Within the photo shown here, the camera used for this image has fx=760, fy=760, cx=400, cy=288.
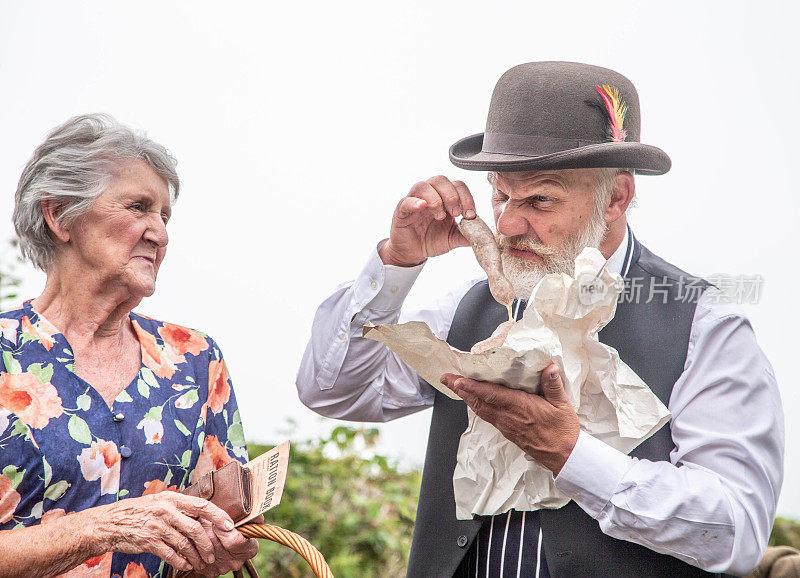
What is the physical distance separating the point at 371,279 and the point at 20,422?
1007mm

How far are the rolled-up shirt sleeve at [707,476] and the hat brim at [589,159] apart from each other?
1.76ft

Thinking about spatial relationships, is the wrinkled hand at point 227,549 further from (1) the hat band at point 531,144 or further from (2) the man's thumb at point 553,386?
(1) the hat band at point 531,144

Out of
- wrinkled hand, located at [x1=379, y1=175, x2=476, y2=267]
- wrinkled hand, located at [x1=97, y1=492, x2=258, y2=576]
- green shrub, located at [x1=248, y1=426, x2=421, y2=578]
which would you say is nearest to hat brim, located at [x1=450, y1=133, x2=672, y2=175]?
wrinkled hand, located at [x1=379, y1=175, x2=476, y2=267]

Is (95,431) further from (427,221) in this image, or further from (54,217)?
(427,221)

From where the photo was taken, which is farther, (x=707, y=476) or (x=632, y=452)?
(x=632, y=452)

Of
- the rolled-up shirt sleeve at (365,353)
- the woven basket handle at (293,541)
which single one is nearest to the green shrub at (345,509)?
the rolled-up shirt sleeve at (365,353)

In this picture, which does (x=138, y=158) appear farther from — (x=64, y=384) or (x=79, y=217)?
(x=64, y=384)

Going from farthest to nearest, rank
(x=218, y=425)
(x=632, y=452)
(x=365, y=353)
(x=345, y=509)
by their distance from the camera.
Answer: (x=345, y=509), (x=365, y=353), (x=218, y=425), (x=632, y=452)

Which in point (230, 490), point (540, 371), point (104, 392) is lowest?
point (230, 490)

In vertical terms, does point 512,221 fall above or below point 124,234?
above

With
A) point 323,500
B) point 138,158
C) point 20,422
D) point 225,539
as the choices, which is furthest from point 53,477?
point 323,500

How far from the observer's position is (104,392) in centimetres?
200

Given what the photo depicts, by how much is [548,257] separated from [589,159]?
291mm

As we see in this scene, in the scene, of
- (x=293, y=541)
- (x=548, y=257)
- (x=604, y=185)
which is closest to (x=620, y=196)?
(x=604, y=185)
